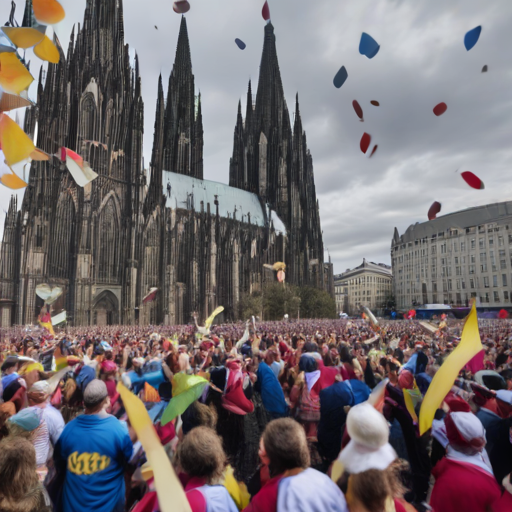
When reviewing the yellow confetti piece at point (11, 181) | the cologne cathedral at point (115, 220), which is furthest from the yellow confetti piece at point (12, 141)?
the cologne cathedral at point (115, 220)

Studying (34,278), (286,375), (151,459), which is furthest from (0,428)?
(34,278)

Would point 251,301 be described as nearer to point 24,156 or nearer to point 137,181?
point 137,181

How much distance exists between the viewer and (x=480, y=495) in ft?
7.35

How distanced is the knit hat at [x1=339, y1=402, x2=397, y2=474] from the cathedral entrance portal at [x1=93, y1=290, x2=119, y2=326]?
121 feet

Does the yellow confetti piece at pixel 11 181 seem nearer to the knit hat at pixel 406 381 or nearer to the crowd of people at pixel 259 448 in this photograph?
the crowd of people at pixel 259 448

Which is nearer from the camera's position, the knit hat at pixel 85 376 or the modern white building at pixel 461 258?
the knit hat at pixel 85 376

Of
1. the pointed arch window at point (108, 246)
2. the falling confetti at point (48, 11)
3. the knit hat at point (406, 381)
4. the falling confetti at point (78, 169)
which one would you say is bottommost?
the knit hat at point (406, 381)

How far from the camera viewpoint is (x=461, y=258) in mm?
57125

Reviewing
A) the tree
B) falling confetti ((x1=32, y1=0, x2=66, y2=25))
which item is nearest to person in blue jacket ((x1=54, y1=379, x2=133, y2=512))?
falling confetti ((x1=32, y1=0, x2=66, y2=25))

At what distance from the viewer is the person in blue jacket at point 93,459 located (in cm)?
275

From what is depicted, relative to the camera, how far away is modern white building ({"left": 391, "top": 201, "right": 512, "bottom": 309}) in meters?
51.4

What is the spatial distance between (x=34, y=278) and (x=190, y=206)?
2202 cm

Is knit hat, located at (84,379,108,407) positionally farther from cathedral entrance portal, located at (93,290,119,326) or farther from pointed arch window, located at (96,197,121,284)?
pointed arch window, located at (96,197,121,284)

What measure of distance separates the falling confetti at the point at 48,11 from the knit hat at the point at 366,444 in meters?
6.13
